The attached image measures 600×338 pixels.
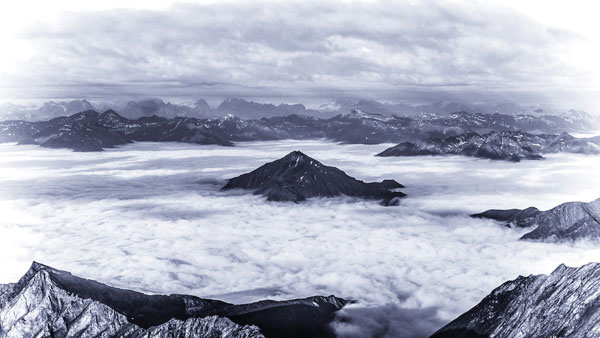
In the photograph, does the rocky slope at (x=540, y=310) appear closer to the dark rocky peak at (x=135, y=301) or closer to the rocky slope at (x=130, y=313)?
the rocky slope at (x=130, y=313)

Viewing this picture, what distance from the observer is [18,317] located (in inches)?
6550

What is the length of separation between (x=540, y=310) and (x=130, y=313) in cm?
12903

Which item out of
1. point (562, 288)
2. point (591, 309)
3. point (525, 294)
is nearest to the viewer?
point (591, 309)

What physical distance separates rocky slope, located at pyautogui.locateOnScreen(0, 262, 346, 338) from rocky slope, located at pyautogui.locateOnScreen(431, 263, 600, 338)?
48.5 m

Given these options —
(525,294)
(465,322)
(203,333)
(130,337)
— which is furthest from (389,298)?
(130,337)

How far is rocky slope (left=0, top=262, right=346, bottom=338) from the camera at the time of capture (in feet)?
493

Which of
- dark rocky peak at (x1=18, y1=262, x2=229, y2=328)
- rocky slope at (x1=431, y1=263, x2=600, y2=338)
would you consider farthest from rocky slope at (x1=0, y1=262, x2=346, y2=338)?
rocky slope at (x1=431, y1=263, x2=600, y2=338)

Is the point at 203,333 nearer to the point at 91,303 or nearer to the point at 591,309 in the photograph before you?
the point at 91,303

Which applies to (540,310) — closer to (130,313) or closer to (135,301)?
(130,313)

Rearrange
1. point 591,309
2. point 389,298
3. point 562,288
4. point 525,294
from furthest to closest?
point 389,298
point 525,294
point 562,288
point 591,309

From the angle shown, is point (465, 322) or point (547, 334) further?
point (465, 322)

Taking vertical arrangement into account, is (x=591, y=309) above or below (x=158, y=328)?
above

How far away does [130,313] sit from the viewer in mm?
171625

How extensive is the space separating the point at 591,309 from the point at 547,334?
42.9 ft
